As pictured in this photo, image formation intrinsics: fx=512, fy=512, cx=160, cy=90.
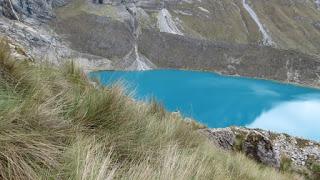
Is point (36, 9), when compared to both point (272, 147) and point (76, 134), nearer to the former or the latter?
point (272, 147)

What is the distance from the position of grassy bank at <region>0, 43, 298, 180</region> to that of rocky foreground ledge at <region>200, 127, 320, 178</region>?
536cm

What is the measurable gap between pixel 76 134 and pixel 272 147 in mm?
8755

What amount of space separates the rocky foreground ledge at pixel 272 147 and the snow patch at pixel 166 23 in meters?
100

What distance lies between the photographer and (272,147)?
444 inches

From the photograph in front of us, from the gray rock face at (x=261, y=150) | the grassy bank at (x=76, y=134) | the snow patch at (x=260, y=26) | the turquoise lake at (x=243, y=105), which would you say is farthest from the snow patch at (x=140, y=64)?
the grassy bank at (x=76, y=134)

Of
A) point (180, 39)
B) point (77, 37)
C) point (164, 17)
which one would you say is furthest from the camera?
point (164, 17)

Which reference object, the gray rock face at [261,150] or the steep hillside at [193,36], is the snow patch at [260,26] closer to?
the steep hillside at [193,36]

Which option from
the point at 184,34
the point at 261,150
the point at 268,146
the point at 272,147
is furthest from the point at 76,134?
the point at 184,34

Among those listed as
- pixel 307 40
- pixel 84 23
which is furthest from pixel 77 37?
pixel 307 40

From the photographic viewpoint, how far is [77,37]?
299 ft

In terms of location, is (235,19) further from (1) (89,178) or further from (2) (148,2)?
(1) (89,178)

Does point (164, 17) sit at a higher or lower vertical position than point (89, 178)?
lower

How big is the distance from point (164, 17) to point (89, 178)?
120m

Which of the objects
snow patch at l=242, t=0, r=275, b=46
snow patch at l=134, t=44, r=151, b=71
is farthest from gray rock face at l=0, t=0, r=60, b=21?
snow patch at l=242, t=0, r=275, b=46
